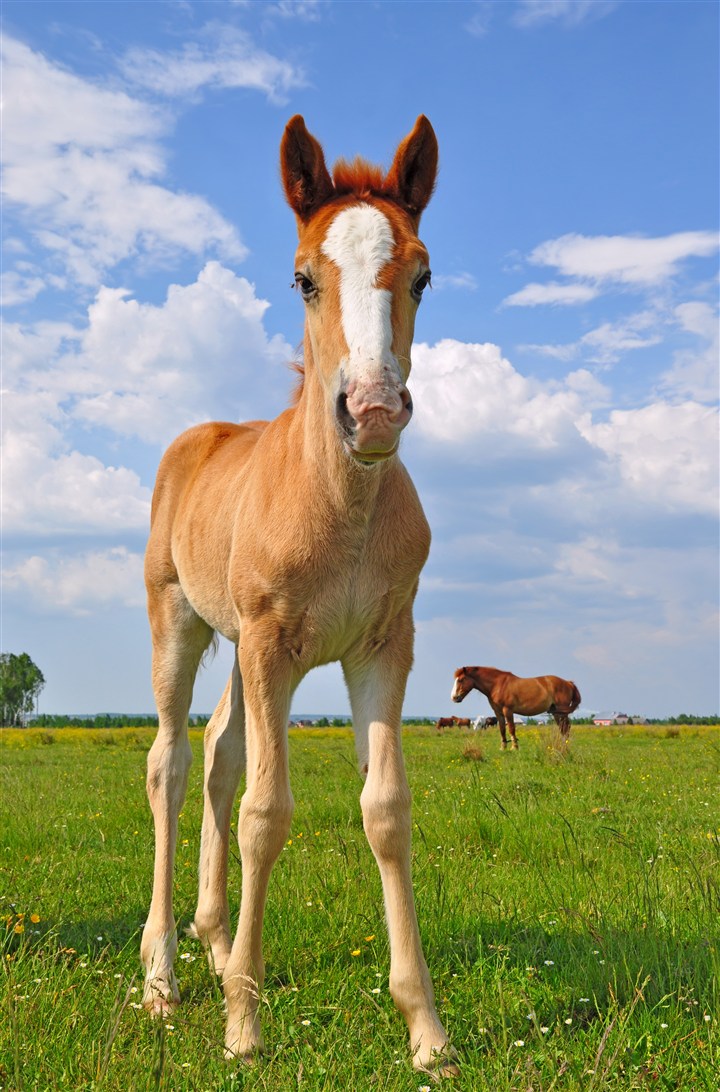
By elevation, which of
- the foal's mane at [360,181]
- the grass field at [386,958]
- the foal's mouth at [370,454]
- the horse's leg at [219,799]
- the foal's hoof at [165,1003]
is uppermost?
the foal's mane at [360,181]

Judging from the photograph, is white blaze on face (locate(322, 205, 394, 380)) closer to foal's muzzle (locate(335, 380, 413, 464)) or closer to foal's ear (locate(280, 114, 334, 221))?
foal's muzzle (locate(335, 380, 413, 464))

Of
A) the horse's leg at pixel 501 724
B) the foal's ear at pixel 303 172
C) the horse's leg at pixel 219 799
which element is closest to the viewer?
the foal's ear at pixel 303 172

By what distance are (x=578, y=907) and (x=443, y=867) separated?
1056 mm

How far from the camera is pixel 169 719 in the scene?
16.9 ft

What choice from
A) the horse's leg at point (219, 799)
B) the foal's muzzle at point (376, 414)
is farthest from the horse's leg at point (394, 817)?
the horse's leg at point (219, 799)

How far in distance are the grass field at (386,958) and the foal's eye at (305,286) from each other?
8.19ft

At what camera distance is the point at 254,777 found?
361 cm

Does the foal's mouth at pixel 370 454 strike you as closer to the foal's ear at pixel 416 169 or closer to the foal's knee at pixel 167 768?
the foal's ear at pixel 416 169

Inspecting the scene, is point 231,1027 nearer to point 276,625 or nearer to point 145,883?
point 276,625

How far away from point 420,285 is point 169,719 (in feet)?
9.73

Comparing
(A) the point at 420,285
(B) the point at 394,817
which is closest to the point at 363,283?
(A) the point at 420,285

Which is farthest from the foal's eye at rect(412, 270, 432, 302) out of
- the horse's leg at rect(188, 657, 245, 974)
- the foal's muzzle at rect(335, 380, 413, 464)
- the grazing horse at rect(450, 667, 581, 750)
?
the grazing horse at rect(450, 667, 581, 750)

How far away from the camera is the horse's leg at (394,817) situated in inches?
132

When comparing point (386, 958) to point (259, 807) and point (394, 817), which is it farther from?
point (259, 807)
